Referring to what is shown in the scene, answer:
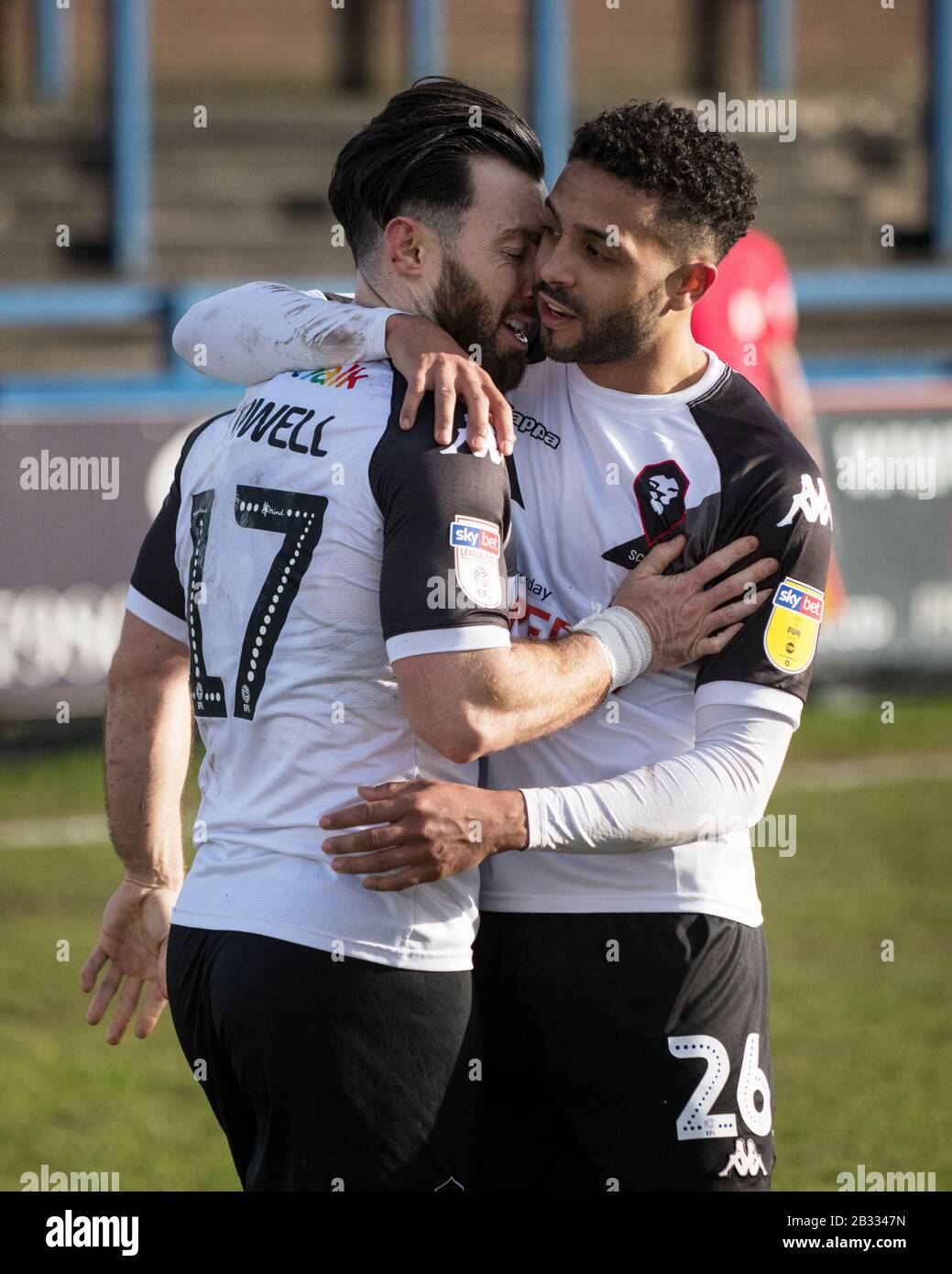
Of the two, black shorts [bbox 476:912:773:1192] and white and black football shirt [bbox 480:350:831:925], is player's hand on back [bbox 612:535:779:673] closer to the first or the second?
white and black football shirt [bbox 480:350:831:925]

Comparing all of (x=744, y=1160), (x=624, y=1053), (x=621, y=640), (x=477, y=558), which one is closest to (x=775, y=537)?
(x=621, y=640)

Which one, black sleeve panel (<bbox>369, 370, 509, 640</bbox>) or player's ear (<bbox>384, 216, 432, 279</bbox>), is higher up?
player's ear (<bbox>384, 216, 432, 279</bbox>)

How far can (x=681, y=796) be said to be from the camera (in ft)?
9.54

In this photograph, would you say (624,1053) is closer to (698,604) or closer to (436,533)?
(698,604)

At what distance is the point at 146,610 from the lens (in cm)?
329

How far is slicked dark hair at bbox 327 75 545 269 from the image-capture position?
9.84 ft

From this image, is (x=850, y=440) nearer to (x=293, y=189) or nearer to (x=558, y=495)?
(x=293, y=189)

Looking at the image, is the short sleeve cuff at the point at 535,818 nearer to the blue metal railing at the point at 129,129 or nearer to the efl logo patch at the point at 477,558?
the efl logo patch at the point at 477,558

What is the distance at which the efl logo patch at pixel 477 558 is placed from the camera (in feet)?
8.75

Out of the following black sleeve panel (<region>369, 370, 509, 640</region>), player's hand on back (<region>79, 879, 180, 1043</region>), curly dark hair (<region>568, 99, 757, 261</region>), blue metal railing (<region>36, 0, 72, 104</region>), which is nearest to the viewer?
black sleeve panel (<region>369, 370, 509, 640</region>)

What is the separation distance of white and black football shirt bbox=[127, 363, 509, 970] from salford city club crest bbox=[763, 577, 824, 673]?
518 millimetres

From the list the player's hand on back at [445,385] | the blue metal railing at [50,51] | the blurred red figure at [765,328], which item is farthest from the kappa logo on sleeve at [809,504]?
the blue metal railing at [50,51]

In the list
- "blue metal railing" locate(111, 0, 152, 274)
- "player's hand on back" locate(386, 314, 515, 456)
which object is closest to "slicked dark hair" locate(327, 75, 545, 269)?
"player's hand on back" locate(386, 314, 515, 456)

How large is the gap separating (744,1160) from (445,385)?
1.40 m
